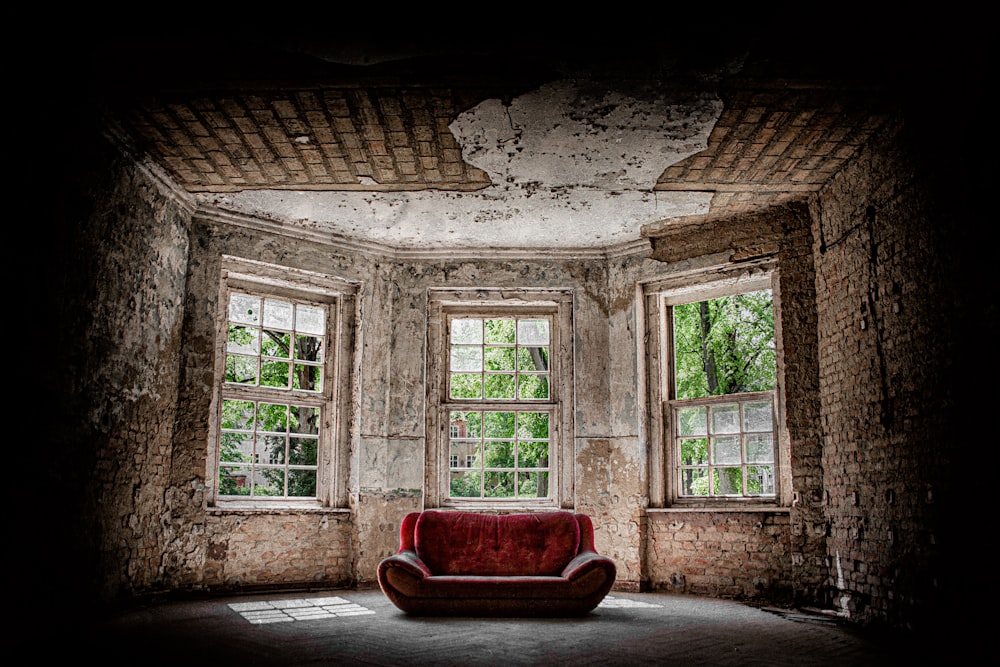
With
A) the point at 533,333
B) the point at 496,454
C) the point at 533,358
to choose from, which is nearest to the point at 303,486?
the point at 496,454

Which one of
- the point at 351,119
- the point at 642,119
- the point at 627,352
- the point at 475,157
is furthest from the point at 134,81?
the point at 627,352

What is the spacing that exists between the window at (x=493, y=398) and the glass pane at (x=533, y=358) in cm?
1

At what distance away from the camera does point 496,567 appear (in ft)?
20.7

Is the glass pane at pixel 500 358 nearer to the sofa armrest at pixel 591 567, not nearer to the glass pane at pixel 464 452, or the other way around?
the glass pane at pixel 464 452

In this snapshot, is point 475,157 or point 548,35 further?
point 475,157

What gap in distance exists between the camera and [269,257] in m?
7.50

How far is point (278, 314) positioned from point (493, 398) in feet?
7.48

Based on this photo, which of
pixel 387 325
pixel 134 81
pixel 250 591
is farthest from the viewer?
pixel 387 325

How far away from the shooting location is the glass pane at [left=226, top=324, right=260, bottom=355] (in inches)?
293

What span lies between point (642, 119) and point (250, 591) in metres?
5.11

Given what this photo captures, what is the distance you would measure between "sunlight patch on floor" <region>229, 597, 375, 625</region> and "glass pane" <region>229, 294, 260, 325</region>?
8.48ft

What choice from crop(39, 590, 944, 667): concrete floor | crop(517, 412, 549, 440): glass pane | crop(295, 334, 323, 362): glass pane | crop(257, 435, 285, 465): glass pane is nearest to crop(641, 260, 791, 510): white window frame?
crop(517, 412, 549, 440): glass pane

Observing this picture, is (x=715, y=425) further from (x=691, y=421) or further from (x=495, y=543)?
(x=495, y=543)

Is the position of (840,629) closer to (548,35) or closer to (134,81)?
(548,35)
